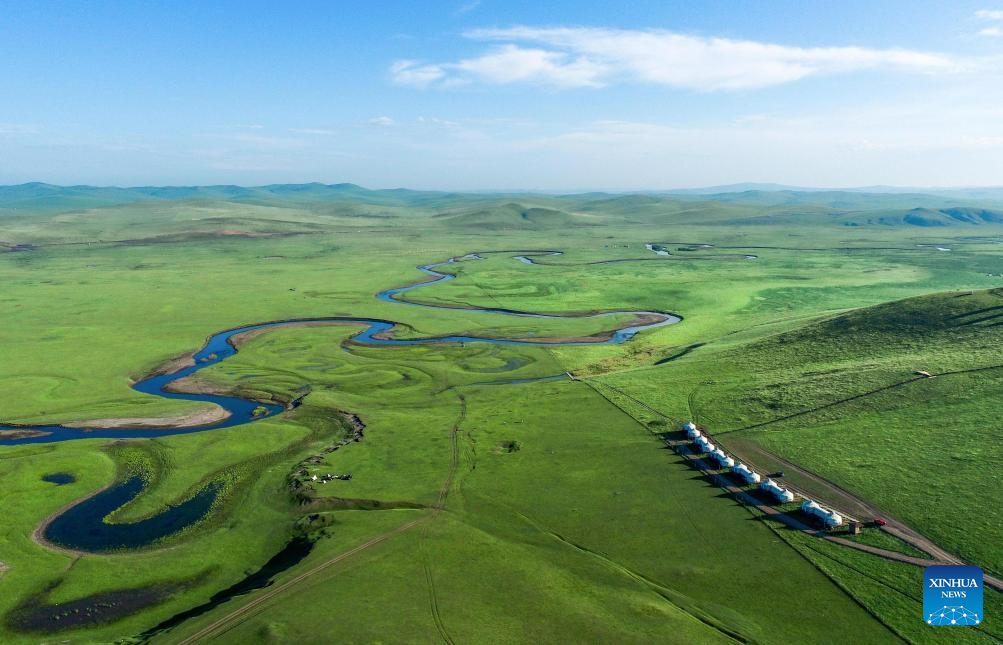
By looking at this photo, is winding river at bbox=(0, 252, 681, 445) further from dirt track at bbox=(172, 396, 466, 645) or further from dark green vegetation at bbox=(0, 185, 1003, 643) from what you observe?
dirt track at bbox=(172, 396, 466, 645)

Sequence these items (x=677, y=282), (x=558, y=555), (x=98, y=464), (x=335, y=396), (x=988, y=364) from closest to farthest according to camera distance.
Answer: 1. (x=558, y=555)
2. (x=98, y=464)
3. (x=988, y=364)
4. (x=335, y=396)
5. (x=677, y=282)

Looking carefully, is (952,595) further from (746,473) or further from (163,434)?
(163,434)

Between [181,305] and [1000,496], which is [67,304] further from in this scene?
[1000,496]

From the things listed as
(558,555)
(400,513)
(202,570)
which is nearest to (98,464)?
(202,570)

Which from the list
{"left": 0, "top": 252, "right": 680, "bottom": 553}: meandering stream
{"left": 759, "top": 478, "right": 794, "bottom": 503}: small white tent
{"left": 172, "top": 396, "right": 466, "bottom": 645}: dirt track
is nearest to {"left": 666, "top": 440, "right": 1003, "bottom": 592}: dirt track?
{"left": 759, "top": 478, "right": 794, "bottom": 503}: small white tent

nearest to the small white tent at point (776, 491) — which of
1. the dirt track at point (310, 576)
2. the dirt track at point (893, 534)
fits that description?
the dirt track at point (893, 534)

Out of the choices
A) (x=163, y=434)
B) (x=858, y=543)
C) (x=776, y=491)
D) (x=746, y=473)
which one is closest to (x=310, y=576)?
(x=746, y=473)

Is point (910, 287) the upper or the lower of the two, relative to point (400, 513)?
upper
